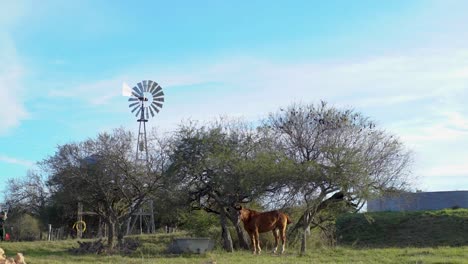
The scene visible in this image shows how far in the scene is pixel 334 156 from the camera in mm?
20656

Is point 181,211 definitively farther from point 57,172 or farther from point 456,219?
point 456,219

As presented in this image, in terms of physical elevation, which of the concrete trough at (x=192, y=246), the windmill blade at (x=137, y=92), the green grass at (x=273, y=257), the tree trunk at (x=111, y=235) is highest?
the windmill blade at (x=137, y=92)

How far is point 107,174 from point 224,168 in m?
5.32

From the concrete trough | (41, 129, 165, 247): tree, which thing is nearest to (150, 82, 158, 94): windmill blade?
(41, 129, 165, 247): tree

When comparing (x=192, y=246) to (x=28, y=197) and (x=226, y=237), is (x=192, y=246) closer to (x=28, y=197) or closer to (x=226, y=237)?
(x=226, y=237)

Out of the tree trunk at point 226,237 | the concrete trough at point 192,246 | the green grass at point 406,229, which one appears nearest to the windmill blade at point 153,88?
the green grass at point 406,229

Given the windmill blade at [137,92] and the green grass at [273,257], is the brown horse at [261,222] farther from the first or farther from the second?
the windmill blade at [137,92]

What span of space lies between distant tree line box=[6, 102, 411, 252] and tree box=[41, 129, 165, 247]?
0.14 feet

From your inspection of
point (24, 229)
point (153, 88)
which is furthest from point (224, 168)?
point (24, 229)

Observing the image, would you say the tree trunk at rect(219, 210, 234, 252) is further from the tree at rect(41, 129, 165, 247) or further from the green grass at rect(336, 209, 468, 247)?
the green grass at rect(336, 209, 468, 247)

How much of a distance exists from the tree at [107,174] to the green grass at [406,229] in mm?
13424

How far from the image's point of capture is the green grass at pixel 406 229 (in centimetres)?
3241

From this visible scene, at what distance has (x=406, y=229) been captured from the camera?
35812mm

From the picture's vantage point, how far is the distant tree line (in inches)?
798
